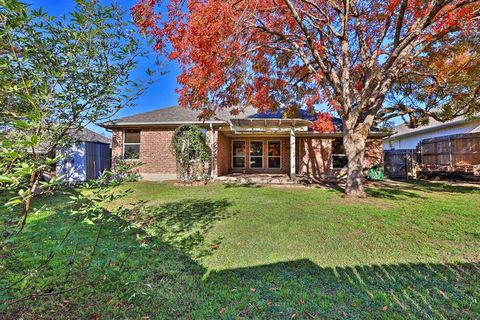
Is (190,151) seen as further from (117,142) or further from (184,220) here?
(184,220)

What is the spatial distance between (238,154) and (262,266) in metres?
13.0

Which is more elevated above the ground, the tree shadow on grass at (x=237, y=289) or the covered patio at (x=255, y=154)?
the covered patio at (x=255, y=154)

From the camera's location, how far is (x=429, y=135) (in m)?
20.7

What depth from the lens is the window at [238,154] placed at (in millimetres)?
16402

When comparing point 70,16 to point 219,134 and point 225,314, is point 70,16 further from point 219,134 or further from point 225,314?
point 219,134

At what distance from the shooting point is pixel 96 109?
229cm

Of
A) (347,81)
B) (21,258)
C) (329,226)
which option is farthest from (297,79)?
(21,258)

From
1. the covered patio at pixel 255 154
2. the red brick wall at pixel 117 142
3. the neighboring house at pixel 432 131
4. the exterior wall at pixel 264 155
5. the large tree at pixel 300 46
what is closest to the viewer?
the large tree at pixel 300 46

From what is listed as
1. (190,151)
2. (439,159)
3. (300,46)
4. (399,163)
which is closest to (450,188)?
(439,159)

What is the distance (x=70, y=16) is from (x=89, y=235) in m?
4.21

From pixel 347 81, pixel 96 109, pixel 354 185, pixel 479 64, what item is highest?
pixel 479 64

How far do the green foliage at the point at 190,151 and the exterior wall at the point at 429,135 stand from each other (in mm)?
17624

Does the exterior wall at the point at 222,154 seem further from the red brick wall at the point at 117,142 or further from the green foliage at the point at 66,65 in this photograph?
the green foliage at the point at 66,65

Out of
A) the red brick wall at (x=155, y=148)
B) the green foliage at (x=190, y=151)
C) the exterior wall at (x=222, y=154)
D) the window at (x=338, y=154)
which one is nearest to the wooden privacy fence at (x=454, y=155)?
the window at (x=338, y=154)
